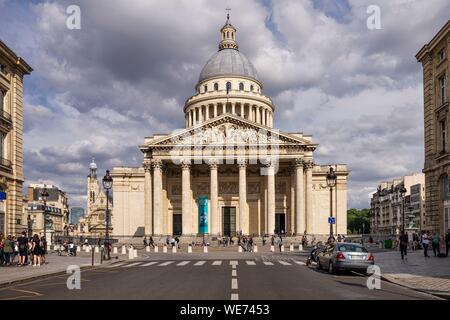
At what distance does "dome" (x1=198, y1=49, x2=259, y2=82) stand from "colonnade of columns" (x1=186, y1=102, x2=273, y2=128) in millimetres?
8218

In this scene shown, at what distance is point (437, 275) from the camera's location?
23.2 metres

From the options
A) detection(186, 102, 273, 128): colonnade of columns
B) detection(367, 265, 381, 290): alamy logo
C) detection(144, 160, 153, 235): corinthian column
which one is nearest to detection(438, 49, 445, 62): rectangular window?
detection(367, 265, 381, 290): alamy logo

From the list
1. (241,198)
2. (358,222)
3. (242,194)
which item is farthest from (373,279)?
(358,222)

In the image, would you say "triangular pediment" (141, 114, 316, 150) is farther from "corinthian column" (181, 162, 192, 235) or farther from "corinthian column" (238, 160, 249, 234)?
"corinthian column" (181, 162, 192, 235)

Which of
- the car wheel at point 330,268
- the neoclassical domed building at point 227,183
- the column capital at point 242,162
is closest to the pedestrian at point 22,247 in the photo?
the car wheel at point 330,268

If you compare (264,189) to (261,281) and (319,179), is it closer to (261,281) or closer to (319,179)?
(319,179)

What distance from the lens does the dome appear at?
111287 mm

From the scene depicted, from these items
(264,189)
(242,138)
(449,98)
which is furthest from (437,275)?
(264,189)

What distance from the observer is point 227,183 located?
86.8 meters

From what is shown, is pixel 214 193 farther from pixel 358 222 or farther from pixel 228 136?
pixel 358 222

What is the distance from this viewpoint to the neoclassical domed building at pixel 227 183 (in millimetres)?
78438

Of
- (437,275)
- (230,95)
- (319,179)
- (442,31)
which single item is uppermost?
(230,95)

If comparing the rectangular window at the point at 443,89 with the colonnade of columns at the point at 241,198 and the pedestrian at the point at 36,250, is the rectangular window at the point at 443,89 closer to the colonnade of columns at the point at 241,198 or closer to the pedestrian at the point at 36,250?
the pedestrian at the point at 36,250
